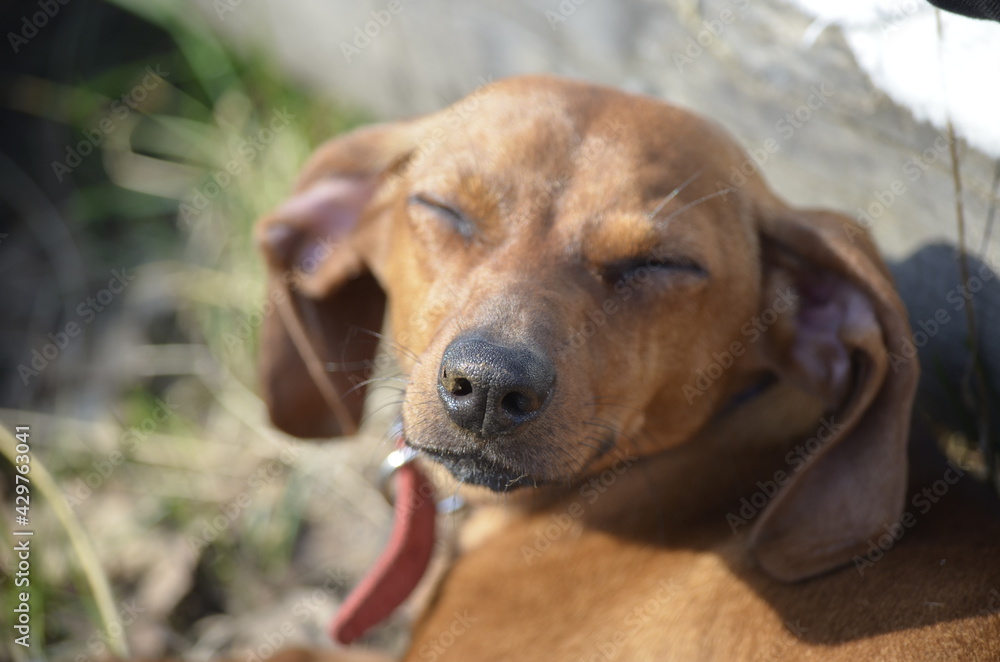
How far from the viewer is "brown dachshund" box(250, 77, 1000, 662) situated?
2.21 meters

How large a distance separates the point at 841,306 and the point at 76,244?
4058mm

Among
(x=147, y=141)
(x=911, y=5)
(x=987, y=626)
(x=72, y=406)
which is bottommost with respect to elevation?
(x=72, y=406)

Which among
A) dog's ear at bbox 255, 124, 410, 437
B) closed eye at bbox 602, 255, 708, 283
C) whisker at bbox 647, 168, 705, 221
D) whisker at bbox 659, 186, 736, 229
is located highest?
whisker at bbox 647, 168, 705, 221

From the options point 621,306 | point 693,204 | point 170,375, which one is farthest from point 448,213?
point 170,375

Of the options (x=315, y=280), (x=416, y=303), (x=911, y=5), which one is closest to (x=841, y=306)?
(x=911, y=5)

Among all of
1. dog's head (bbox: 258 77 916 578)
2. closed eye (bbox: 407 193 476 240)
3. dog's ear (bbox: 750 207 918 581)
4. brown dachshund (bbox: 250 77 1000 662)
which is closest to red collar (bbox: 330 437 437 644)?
brown dachshund (bbox: 250 77 1000 662)

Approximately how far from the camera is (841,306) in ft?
8.44

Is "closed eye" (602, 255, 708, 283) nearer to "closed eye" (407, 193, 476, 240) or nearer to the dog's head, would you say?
the dog's head

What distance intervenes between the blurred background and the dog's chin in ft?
4.56

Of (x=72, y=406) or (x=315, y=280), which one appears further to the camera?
(x=72, y=406)

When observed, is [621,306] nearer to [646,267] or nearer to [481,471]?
[646,267]

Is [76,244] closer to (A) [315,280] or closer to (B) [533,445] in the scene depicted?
(A) [315,280]

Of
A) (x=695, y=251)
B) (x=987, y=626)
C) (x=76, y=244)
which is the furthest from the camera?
(x=76, y=244)

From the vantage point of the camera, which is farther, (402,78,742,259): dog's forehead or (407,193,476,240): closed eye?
(407,193,476,240): closed eye
